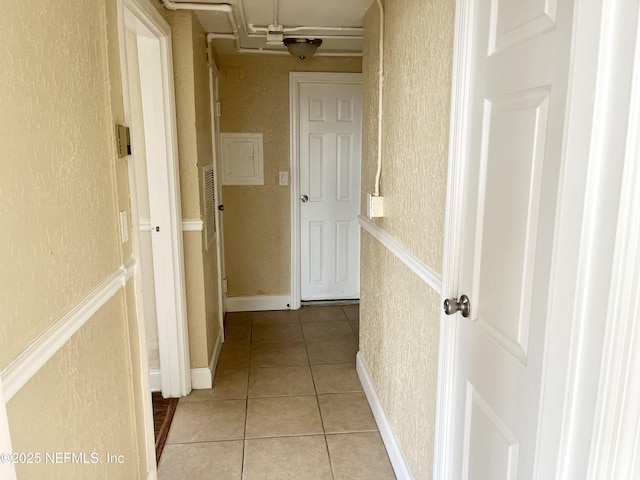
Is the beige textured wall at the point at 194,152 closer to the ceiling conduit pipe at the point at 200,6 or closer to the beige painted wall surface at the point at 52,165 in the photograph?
the ceiling conduit pipe at the point at 200,6

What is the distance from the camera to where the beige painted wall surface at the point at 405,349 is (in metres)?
1.59

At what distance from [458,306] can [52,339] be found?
40.7 inches

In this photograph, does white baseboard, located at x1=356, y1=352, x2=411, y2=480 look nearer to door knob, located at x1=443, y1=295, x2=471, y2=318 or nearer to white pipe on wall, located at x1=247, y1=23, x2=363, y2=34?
door knob, located at x1=443, y1=295, x2=471, y2=318

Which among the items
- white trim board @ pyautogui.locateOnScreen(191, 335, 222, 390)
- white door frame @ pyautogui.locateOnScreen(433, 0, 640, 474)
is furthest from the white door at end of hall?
white door frame @ pyautogui.locateOnScreen(433, 0, 640, 474)

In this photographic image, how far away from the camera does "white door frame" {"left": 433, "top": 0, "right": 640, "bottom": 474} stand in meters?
0.63

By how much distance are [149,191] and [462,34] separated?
176cm

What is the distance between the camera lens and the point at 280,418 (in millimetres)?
2424

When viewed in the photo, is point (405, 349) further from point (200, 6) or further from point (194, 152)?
point (200, 6)

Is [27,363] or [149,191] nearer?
[27,363]

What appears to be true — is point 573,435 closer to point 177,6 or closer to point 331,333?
point 177,6

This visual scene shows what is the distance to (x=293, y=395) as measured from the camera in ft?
8.72

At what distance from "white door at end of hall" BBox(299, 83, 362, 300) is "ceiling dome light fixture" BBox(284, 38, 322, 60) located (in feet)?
2.05

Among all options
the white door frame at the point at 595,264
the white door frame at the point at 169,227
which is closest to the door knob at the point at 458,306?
the white door frame at the point at 595,264

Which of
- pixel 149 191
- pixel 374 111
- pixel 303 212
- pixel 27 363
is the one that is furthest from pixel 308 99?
pixel 27 363
